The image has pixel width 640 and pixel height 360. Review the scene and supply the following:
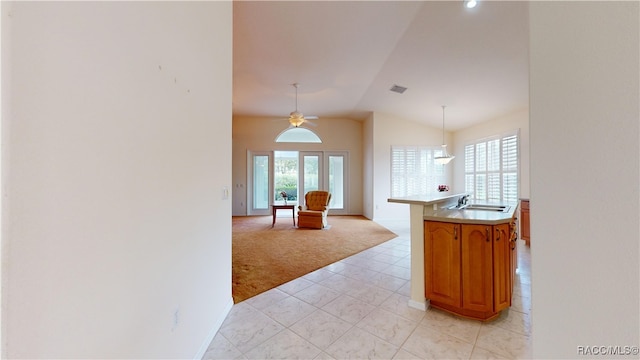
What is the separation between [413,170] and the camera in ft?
22.5

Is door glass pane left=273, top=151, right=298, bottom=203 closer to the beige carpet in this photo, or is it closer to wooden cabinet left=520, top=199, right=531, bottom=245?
the beige carpet

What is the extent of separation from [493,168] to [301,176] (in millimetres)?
5056

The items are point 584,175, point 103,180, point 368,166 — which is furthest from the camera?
point 368,166

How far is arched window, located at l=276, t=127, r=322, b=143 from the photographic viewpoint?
302 inches

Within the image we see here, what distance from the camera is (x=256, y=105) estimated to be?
6.37 m

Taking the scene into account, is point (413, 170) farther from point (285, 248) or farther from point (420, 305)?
point (420, 305)

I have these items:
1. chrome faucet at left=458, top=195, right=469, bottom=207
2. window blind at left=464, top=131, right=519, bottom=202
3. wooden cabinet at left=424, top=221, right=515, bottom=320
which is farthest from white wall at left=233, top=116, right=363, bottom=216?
wooden cabinet at left=424, top=221, right=515, bottom=320

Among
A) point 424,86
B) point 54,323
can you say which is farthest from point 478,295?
point 424,86

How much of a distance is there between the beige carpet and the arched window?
2589 millimetres

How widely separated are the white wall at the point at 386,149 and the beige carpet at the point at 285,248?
75 cm

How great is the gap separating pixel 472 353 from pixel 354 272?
1.54 metres

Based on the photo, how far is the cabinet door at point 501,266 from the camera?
190 cm

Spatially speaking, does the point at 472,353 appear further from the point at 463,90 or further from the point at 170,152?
the point at 463,90

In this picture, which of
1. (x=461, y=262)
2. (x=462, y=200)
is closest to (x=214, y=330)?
(x=461, y=262)
